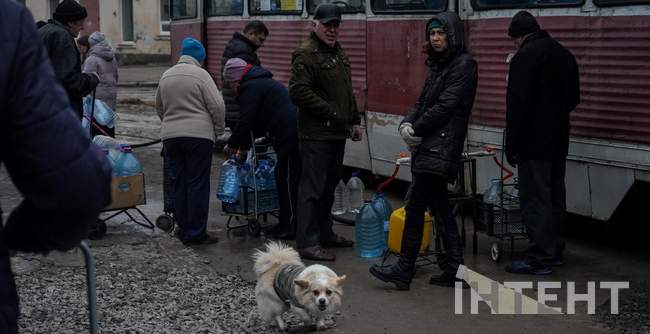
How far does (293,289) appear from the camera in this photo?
561cm

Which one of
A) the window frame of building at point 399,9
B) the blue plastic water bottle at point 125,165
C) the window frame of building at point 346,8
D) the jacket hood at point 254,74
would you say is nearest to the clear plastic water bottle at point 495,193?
the window frame of building at point 399,9

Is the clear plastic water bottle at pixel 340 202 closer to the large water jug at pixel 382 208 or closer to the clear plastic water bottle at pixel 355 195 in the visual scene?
the clear plastic water bottle at pixel 355 195

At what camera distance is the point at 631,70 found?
282 inches

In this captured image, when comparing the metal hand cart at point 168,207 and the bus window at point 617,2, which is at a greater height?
the bus window at point 617,2

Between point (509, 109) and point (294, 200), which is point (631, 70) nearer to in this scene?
point (509, 109)

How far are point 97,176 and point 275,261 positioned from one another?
3.74 meters

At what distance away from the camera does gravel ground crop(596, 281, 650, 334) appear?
19.1ft

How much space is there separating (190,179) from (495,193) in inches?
92.8

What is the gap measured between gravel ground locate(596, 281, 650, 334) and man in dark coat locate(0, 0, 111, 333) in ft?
13.7

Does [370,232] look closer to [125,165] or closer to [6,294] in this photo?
[125,165]

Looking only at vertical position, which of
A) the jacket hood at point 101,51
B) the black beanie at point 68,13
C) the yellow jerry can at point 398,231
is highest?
the black beanie at point 68,13

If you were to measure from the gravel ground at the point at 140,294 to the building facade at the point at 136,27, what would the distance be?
25638mm

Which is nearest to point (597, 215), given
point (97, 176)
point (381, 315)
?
point (381, 315)

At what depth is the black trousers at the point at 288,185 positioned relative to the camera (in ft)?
27.7
